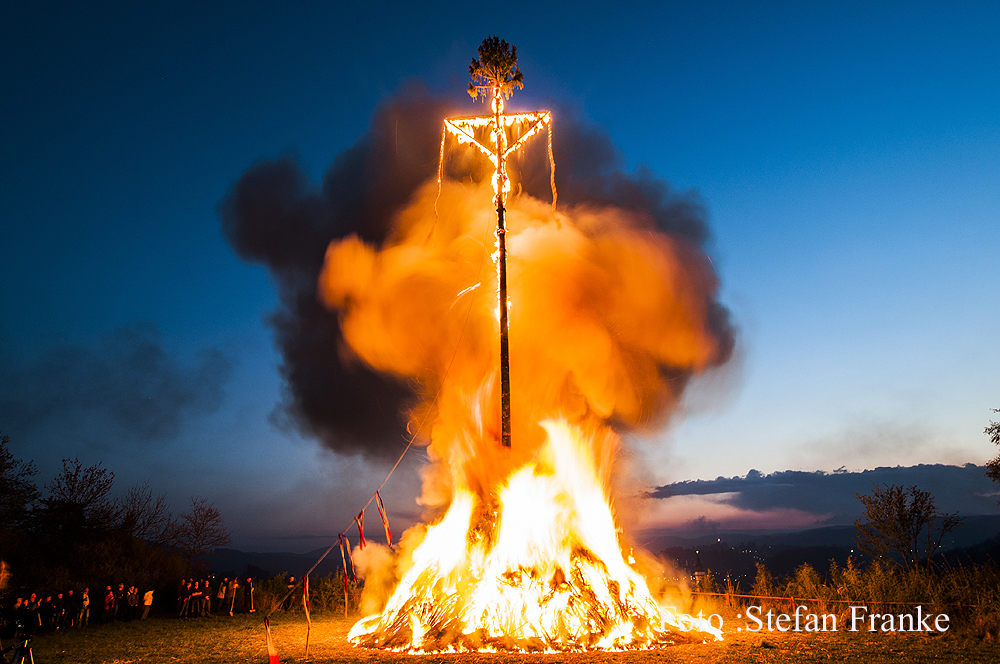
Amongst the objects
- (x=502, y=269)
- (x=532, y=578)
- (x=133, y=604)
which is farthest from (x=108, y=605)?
(x=502, y=269)

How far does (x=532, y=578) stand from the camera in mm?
12727

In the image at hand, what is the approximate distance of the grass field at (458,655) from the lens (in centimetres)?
1048

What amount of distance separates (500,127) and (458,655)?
463 inches

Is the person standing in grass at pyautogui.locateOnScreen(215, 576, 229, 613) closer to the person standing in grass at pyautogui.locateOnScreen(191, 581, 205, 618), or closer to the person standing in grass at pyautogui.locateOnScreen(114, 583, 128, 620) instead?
the person standing in grass at pyautogui.locateOnScreen(191, 581, 205, 618)

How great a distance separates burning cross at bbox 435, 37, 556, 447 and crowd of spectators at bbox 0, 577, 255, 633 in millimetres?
14701

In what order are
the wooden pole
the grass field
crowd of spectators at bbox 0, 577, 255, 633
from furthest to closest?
1. crowd of spectators at bbox 0, 577, 255, 633
2. the wooden pole
3. the grass field

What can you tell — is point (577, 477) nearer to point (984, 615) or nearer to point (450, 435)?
point (450, 435)

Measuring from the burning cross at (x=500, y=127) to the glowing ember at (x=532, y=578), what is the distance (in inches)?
67.2

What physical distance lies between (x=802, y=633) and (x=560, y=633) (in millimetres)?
5580

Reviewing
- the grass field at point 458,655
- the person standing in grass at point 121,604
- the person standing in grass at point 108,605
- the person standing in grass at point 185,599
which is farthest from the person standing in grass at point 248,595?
the grass field at point 458,655

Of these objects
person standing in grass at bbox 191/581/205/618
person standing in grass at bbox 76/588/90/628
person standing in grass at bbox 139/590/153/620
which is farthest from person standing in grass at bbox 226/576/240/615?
person standing in grass at bbox 76/588/90/628

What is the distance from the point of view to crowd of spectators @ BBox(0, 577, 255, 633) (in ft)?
61.1

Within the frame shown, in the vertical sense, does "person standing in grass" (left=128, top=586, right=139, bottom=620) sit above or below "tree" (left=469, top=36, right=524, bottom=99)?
below

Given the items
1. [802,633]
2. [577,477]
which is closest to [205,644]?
[577,477]
